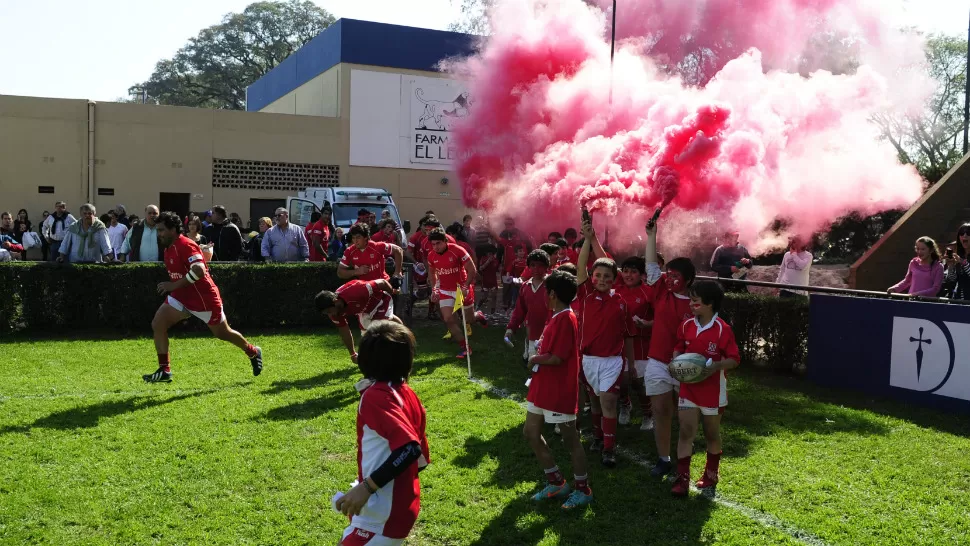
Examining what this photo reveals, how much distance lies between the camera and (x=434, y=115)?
2825cm

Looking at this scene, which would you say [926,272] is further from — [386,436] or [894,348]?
[386,436]

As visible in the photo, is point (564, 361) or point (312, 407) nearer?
point (564, 361)

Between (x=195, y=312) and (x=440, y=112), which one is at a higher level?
(x=440, y=112)

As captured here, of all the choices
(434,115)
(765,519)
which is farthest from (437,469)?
(434,115)

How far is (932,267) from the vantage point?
9.82m

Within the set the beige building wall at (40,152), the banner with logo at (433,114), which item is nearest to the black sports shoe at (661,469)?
the banner with logo at (433,114)

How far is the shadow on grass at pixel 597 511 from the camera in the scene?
4926 mm

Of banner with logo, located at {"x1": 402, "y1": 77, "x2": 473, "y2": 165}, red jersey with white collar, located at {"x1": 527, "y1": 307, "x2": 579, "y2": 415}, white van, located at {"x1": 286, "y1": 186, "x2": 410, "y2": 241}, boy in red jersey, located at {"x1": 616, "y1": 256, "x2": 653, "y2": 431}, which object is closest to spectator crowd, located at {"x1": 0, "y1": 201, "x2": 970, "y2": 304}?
white van, located at {"x1": 286, "y1": 186, "x2": 410, "y2": 241}

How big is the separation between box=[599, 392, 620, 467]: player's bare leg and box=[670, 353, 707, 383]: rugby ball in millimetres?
777

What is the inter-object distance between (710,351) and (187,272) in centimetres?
565

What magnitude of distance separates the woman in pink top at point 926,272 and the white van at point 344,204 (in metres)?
11.8

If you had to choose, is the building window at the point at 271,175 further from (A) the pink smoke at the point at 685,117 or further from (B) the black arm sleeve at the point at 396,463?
(B) the black arm sleeve at the point at 396,463

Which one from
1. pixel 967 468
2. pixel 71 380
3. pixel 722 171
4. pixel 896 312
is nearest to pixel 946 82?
pixel 722 171

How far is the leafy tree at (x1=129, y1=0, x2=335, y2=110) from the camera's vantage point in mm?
54062
